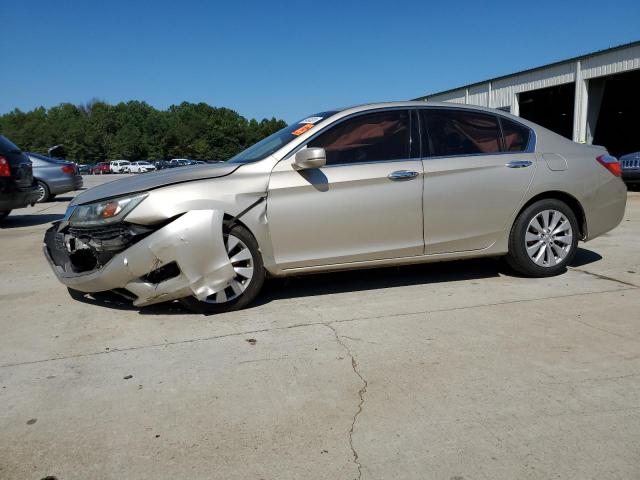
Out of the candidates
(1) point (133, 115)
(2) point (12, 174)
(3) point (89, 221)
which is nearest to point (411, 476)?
(3) point (89, 221)

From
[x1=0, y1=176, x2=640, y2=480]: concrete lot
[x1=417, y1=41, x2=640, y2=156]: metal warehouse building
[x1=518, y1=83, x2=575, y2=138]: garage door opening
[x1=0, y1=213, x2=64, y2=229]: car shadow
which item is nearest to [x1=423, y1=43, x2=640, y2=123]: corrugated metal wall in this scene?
[x1=417, y1=41, x2=640, y2=156]: metal warehouse building

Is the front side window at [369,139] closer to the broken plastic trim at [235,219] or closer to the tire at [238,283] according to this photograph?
the broken plastic trim at [235,219]

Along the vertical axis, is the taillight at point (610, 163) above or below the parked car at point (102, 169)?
below

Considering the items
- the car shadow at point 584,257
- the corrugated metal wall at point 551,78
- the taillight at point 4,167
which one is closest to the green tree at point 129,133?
the corrugated metal wall at point 551,78

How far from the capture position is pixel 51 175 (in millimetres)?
14055

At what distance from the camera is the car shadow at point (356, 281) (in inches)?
175

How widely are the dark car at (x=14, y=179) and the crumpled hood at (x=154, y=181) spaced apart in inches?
207

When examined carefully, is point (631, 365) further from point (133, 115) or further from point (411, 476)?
point (133, 115)

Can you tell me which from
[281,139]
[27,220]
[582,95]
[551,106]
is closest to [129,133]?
[551,106]

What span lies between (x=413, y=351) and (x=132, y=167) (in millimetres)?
70883

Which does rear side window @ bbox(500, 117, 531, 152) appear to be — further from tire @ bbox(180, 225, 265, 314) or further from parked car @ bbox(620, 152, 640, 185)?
parked car @ bbox(620, 152, 640, 185)

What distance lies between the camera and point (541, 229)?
15.8 ft

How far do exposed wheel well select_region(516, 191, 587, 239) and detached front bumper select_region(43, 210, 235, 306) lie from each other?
2692 mm

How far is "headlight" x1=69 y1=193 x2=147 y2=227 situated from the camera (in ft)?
12.8
